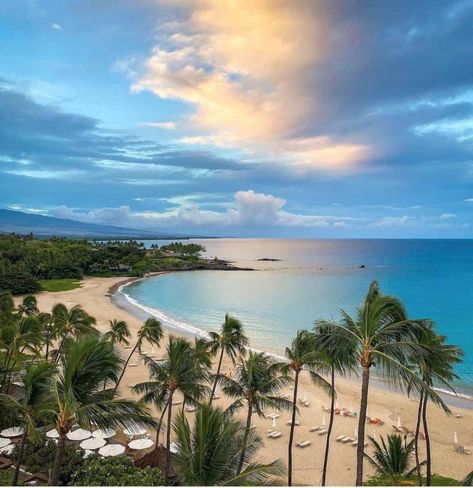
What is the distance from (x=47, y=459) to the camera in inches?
834

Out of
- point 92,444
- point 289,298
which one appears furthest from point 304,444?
point 289,298

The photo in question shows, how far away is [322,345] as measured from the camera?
1484 centimetres

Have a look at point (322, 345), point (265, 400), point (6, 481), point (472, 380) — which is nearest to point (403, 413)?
point (472, 380)

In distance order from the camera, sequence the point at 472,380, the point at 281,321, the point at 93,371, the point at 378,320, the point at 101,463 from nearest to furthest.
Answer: the point at 93,371, the point at 378,320, the point at 101,463, the point at 472,380, the point at 281,321

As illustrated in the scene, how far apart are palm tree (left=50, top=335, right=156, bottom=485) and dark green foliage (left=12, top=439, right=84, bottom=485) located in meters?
8.73

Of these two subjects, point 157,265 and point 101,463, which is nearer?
point 101,463

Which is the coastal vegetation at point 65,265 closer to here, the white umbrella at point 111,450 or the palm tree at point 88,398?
the white umbrella at point 111,450

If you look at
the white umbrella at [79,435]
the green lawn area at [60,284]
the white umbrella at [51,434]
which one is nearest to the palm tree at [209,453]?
the white umbrella at [79,435]

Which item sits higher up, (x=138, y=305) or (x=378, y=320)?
(x=378, y=320)

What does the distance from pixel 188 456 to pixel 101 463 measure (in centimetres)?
897

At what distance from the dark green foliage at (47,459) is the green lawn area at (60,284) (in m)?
80.1

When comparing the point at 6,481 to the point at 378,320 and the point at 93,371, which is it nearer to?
the point at 93,371

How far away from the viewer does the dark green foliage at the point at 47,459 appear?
1964 cm

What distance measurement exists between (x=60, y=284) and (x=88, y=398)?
327ft
